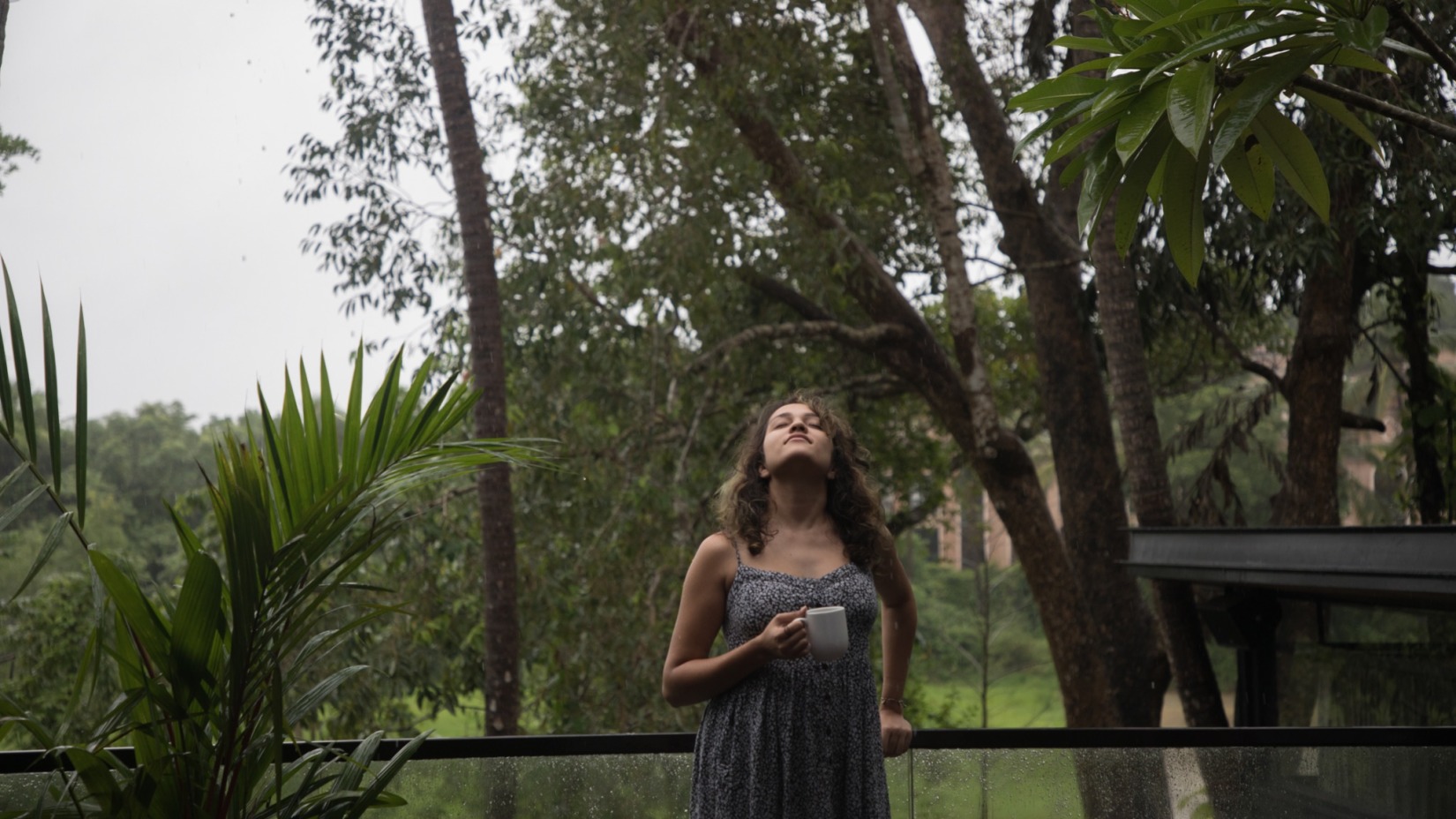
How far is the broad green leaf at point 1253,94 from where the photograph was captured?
6.48 ft

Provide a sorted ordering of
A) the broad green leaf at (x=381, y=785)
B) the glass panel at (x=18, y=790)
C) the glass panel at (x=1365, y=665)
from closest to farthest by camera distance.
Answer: the broad green leaf at (x=381, y=785), the glass panel at (x=18, y=790), the glass panel at (x=1365, y=665)

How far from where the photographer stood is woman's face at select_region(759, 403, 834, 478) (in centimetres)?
225

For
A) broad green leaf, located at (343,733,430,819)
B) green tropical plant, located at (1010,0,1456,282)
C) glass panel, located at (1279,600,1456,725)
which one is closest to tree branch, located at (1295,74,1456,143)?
green tropical plant, located at (1010,0,1456,282)

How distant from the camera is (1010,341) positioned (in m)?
12.9

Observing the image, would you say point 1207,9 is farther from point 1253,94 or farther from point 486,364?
point 486,364

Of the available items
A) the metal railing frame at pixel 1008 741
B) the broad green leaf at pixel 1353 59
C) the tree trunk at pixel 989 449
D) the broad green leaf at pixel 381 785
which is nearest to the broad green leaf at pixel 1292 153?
A: the broad green leaf at pixel 1353 59

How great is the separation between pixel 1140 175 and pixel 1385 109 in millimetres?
364

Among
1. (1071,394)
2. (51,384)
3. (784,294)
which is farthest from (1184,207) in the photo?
(1071,394)

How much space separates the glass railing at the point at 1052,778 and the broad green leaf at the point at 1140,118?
143 centimetres

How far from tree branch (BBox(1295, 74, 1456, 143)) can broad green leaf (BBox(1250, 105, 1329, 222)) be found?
76 millimetres

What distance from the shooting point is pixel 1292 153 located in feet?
7.34

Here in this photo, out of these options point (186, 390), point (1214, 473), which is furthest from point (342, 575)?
point (186, 390)

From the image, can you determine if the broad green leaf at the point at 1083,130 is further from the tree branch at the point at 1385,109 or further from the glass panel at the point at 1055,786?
the glass panel at the point at 1055,786

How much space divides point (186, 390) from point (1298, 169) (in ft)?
98.9
